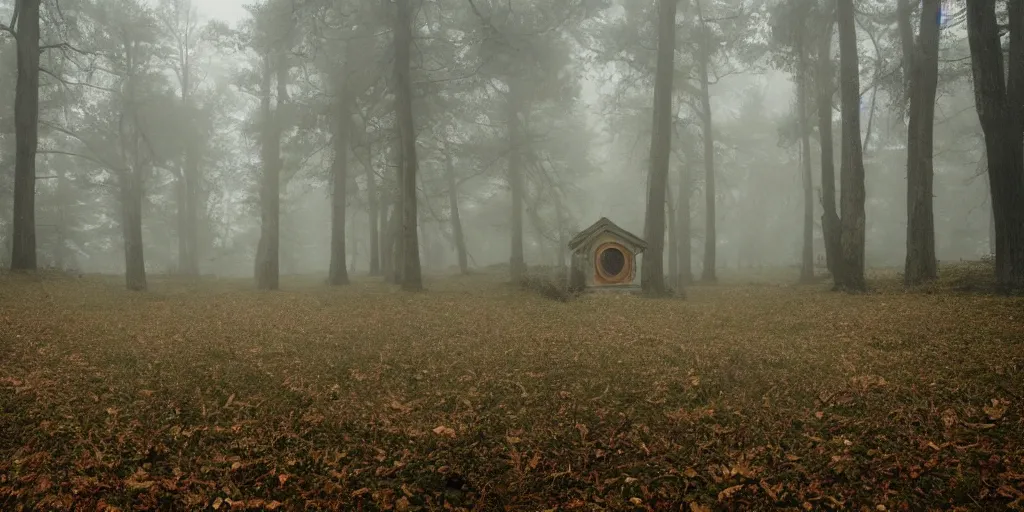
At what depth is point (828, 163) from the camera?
15.4m

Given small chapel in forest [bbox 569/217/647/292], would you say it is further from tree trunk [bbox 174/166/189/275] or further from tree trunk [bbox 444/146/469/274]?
tree trunk [bbox 174/166/189/275]

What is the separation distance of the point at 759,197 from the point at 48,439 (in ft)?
148

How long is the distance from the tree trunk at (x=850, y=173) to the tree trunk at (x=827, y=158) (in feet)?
3.14

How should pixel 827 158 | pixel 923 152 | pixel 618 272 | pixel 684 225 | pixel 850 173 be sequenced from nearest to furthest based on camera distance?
pixel 923 152 → pixel 850 173 → pixel 618 272 → pixel 827 158 → pixel 684 225

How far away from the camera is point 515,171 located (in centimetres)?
2475

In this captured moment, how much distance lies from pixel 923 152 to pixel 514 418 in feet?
40.9

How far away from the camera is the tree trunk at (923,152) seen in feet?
38.7

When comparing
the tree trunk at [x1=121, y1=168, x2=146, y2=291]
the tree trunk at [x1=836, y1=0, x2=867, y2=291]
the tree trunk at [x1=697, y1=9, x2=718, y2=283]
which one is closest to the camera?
the tree trunk at [x1=836, y1=0, x2=867, y2=291]

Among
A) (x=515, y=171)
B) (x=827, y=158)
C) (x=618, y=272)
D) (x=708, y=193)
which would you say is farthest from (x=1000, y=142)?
(x=515, y=171)

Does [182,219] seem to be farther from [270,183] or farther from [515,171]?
[515,171]

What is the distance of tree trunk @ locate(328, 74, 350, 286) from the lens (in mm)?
18703

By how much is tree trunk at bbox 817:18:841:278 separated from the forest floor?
318 inches

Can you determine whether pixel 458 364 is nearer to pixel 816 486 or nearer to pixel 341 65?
pixel 816 486

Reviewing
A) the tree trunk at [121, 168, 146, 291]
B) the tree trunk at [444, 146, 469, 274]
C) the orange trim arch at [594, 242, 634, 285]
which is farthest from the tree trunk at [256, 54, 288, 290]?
the orange trim arch at [594, 242, 634, 285]
